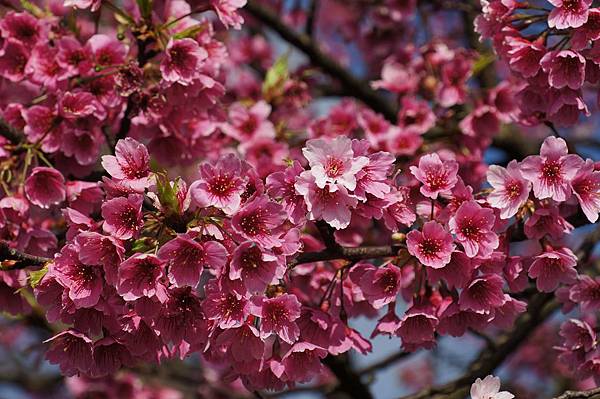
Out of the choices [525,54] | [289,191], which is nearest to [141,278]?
[289,191]

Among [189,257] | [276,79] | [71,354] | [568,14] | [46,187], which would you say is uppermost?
[568,14]

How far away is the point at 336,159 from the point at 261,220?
1.01 feet

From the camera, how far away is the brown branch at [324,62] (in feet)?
16.7

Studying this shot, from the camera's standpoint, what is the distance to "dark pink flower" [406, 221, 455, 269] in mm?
2518

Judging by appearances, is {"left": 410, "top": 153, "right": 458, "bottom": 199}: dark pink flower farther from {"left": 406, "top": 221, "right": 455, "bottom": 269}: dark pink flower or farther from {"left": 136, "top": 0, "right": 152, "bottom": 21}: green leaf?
{"left": 136, "top": 0, "right": 152, "bottom": 21}: green leaf

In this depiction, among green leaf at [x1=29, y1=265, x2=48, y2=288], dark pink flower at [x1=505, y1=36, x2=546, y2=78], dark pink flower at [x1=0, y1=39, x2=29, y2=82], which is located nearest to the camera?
green leaf at [x1=29, y1=265, x2=48, y2=288]

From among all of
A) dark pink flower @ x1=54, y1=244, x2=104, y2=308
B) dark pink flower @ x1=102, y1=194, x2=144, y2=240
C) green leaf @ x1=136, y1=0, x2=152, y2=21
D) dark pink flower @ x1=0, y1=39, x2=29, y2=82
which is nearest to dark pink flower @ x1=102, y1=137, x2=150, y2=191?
dark pink flower @ x1=102, y1=194, x2=144, y2=240

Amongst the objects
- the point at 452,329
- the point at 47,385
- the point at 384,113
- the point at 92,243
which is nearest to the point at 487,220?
the point at 452,329

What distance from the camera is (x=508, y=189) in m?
2.61

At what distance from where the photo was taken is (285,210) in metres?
2.45

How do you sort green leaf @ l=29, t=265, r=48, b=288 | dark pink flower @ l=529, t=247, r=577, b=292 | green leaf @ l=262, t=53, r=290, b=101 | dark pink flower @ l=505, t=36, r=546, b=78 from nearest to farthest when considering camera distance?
green leaf @ l=29, t=265, r=48, b=288, dark pink flower @ l=529, t=247, r=577, b=292, dark pink flower @ l=505, t=36, r=546, b=78, green leaf @ l=262, t=53, r=290, b=101

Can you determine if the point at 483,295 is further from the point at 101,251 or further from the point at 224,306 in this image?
the point at 101,251

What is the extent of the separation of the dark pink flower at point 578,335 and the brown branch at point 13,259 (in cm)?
193

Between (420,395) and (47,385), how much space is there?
397 cm
